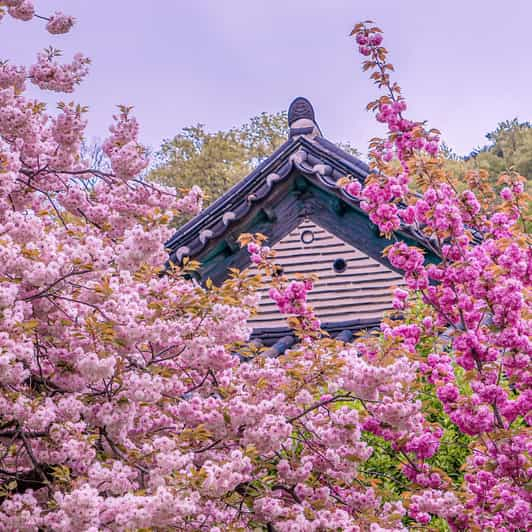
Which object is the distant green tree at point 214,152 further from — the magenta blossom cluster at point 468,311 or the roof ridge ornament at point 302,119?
the magenta blossom cluster at point 468,311

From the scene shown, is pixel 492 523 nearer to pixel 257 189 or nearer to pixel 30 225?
pixel 30 225

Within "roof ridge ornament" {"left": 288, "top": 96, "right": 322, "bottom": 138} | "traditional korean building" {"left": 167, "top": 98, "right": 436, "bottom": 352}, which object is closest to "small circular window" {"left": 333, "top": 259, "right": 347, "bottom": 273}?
"traditional korean building" {"left": 167, "top": 98, "right": 436, "bottom": 352}

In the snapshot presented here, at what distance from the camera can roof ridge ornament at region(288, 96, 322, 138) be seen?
9.28m

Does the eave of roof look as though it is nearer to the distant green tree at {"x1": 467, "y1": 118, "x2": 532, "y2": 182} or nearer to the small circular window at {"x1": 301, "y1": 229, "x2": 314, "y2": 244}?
the small circular window at {"x1": 301, "y1": 229, "x2": 314, "y2": 244}

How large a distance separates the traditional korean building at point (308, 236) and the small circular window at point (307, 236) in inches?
0.5

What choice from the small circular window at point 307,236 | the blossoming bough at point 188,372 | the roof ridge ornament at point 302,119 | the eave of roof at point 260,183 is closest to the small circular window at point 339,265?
the small circular window at point 307,236

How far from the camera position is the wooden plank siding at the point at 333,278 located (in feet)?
27.1

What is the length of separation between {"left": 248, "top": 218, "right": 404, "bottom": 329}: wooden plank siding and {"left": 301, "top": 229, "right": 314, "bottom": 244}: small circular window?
0.03 metres

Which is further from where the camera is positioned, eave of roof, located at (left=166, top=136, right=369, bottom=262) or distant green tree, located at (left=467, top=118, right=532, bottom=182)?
distant green tree, located at (left=467, top=118, right=532, bottom=182)

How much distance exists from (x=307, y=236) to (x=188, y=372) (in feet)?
15.0

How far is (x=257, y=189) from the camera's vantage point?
874 centimetres

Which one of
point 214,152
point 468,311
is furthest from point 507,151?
point 468,311

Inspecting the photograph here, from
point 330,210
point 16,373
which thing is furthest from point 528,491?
point 330,210

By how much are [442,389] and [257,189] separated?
16.5ft
